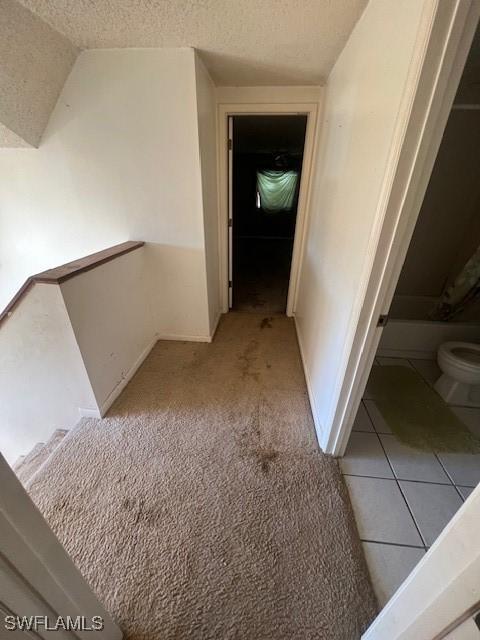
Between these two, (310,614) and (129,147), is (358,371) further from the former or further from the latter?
(129,147)

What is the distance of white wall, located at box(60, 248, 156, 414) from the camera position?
54.9 inches

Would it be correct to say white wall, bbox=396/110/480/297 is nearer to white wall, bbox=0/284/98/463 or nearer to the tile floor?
the tile floor

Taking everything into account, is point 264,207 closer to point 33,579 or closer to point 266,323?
point 266,323

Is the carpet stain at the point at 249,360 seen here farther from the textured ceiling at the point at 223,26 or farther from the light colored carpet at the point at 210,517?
the textured ceiling at the point at 223,26

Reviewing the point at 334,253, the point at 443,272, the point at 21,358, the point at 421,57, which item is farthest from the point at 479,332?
the point at 21,358

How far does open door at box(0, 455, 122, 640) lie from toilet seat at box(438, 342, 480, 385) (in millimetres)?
2156

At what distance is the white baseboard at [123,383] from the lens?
1.62 metres

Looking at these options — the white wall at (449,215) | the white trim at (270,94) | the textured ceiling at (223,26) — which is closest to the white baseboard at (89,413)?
the textured ceiling at (223,26)

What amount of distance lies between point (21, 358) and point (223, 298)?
6.15 ft

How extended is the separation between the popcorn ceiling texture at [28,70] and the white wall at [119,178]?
7cm

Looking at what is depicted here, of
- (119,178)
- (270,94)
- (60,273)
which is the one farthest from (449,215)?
(60,273)

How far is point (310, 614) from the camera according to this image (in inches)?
34.1

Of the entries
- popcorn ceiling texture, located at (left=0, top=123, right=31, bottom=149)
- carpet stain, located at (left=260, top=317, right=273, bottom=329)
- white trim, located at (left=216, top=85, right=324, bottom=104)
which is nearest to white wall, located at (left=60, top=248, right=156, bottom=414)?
popcorn ceiling texture, located at (left=0, top=123, right=31, bottom=149)

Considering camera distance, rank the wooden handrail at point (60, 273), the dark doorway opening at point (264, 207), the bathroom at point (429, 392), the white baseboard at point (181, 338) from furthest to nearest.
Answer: the dark doorway opening at point (264, 207) < the white baseboard at point (181, 338) < the wooden handrail at point (60, 273) < the bathroom at point (429, 392)
